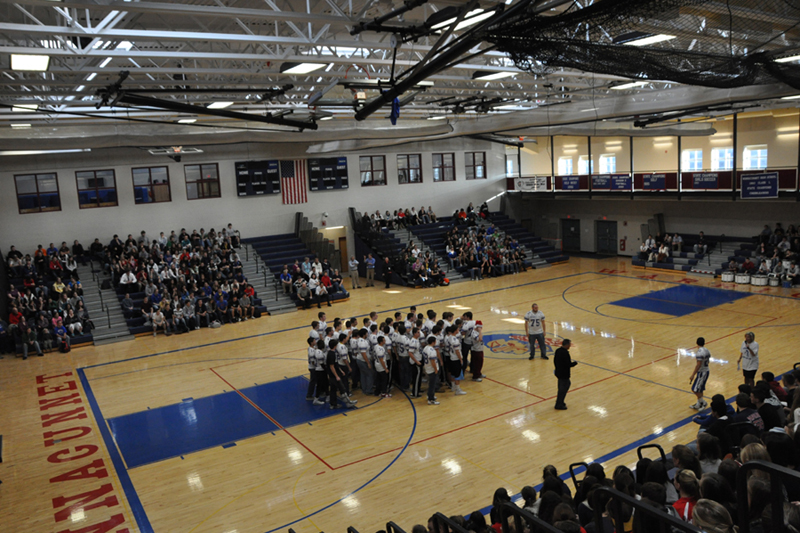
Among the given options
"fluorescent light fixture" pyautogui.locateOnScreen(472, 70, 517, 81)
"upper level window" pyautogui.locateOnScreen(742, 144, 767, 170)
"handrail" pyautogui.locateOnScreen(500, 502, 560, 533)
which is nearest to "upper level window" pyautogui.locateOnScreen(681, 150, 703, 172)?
"upper level window" pyautogui.locateOnScreen(742, 144, 767, 170)

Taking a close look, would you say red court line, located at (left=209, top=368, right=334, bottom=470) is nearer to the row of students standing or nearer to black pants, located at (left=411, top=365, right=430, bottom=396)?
the row of students standing

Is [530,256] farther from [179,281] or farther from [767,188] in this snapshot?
[179,281]

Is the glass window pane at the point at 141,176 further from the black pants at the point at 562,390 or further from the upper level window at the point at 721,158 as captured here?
the upper level window at the point at 721,158

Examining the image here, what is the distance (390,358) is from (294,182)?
1873cm

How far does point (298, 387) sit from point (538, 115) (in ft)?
39.2

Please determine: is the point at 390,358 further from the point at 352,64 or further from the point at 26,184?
the point at 26,184

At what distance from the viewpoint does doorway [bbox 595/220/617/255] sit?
33281 millimetres

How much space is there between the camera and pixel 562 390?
11.6 meters

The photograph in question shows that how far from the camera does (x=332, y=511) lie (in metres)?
8.47

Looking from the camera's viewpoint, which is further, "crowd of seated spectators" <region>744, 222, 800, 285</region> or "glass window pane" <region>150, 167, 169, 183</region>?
"glass window pane" <region>150, 167, 169, 183</region>

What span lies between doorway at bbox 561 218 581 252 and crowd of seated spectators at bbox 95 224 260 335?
66.3ft

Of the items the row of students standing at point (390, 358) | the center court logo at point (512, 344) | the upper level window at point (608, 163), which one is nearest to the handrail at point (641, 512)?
the row of students standing at point (390, 358)

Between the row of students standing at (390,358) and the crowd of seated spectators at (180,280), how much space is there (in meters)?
9.93

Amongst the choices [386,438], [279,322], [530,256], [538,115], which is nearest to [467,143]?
[530,256]
